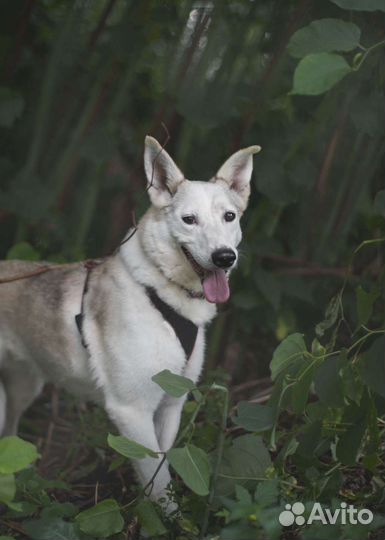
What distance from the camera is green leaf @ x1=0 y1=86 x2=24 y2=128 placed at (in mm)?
4656

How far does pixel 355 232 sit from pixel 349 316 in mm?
610

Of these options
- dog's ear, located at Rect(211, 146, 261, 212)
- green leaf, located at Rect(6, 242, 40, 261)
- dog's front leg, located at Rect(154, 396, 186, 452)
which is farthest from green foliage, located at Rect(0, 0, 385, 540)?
dog's ear, located at Rect(211, 146, 261, 212)

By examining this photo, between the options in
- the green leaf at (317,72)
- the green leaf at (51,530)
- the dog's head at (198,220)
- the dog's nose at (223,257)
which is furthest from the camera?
the dog's head at (198,220)

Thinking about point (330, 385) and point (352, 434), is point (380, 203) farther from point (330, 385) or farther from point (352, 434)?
point (352, 434)

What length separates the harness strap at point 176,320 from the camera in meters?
3.55

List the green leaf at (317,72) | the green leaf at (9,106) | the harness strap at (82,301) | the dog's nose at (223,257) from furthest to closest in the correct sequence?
the green leaf at (9,106), the harness strap at (82,301), the dog's nose at (223,257), the green leaf at (317,72)

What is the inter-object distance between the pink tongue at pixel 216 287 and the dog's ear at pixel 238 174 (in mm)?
393

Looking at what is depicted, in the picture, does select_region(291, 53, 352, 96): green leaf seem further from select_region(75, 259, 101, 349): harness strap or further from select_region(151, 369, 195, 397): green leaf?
select_region(75, 259, 101, 349): harness strap

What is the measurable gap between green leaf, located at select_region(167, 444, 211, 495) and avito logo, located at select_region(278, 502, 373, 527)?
0.29 m

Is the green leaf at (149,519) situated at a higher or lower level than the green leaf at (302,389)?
lower

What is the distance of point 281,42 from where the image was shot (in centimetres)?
482

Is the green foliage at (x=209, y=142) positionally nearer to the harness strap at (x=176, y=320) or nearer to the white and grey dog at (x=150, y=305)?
the white and grey dog at (x=150, y=305)

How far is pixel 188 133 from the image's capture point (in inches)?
202

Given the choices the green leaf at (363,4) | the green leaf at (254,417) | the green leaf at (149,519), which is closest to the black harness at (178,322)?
the green leaf at (254,417)
